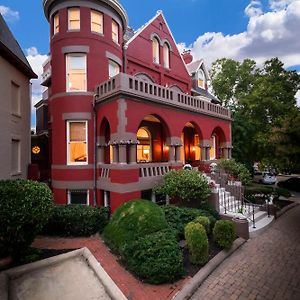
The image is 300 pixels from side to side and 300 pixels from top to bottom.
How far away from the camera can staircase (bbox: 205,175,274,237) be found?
12.4 meters

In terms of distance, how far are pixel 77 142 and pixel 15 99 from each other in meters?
4.29

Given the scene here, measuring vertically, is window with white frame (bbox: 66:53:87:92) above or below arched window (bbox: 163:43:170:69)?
below

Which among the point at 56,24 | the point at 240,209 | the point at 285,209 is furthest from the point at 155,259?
the point at 56,24

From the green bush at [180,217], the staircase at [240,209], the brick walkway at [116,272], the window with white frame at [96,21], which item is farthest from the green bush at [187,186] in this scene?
the window with white frame at [96,21]

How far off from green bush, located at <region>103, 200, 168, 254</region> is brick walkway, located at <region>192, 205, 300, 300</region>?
99.3 inches

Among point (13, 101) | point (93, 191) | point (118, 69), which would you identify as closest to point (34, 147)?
point (13, 101)

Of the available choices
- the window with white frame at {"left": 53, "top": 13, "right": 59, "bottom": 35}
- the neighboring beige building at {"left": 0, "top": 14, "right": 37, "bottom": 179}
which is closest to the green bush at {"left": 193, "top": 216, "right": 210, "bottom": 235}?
the neighboring beige building at {"left": 0, "top": 14, "right": 37, "bottom": 179}

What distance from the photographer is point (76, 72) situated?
14.1 metres

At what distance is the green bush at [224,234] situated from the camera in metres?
9.30

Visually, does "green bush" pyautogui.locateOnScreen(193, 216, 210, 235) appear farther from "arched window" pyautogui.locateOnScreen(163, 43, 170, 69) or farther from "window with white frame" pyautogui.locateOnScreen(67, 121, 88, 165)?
"arched window" pyautogui.locateOnScreen(163, 43, 170, 69)

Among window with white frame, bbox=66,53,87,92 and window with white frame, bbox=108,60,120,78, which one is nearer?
window with white frame, bbox=66,53,87,92

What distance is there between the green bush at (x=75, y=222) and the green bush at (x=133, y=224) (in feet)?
3.84

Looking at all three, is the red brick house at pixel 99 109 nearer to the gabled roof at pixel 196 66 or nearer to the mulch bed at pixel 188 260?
the mulch bed at pixel 188 260

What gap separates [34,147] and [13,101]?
17.1 ft
